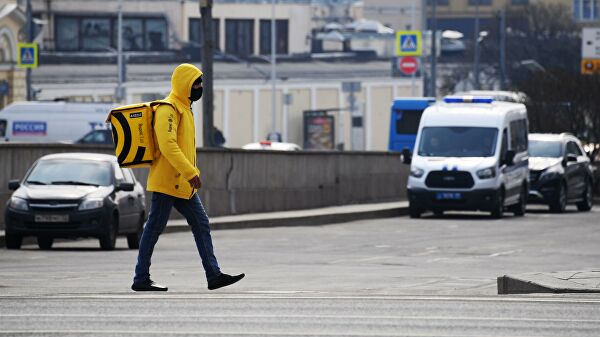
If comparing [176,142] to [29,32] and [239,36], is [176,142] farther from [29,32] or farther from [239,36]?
[239,36]

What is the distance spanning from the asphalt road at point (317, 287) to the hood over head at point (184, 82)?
1.59 metres

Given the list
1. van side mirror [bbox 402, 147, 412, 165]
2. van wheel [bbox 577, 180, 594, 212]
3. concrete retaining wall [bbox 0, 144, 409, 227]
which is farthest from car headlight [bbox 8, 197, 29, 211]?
van wheel [bbox 577, 180, 594, 212]

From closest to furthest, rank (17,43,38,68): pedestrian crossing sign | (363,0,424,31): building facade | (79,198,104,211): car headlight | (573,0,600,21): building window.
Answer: (79,198,104,211): car headlight, (17,43,38,68): pedestrian crossing sign, (573,0,600,21): building window, (363,0,424,31): building facade

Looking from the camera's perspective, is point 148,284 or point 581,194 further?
point 581,194

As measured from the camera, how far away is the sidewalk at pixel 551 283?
49.0 ft

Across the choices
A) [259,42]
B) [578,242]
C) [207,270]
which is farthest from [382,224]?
[259,42]

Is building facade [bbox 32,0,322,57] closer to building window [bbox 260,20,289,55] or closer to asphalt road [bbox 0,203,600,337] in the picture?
building window [bbox 260,20,289,55]

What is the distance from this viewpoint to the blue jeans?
14.7m

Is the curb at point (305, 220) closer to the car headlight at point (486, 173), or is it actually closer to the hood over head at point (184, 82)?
the car headlight at point (486, 173)

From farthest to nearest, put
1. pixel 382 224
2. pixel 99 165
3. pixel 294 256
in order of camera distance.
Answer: pixel 382 224
pixel 99 165
pixel 294 256

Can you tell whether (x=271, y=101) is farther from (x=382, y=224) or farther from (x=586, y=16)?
(x=382, y=224)

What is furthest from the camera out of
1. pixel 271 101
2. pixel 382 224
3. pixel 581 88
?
pixel 271 101

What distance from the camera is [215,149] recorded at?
34000 millimetres

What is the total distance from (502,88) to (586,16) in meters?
48.5
